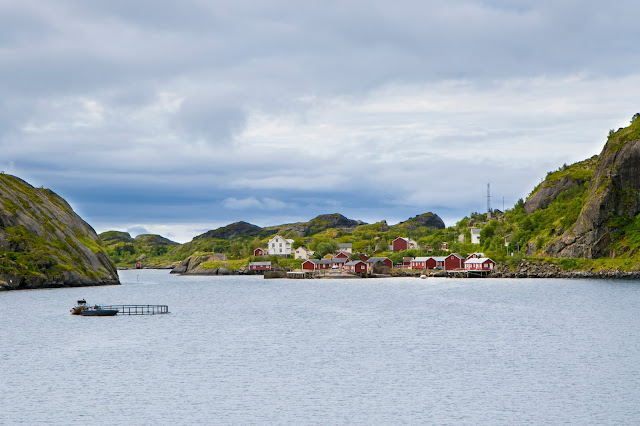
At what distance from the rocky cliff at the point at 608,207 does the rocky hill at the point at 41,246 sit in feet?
410

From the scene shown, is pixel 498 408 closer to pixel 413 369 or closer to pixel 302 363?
Result: pixel 413 369

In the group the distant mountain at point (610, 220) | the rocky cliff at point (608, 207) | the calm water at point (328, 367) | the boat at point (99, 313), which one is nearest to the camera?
the calm water at point (328, 367)

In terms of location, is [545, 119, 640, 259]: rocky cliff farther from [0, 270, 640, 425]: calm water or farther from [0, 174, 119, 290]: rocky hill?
[0, 174, 119, 290]: rocky hill

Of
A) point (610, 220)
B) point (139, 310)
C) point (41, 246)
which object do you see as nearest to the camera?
point (139, 310)

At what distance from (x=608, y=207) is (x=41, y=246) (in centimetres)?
14168

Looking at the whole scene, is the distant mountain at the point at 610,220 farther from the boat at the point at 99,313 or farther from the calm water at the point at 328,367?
the boat at the point at 99,313

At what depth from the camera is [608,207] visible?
17575cm

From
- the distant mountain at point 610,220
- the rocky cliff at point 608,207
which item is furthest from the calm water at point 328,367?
the rocky cliff at point 608,207

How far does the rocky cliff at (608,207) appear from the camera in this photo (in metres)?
173

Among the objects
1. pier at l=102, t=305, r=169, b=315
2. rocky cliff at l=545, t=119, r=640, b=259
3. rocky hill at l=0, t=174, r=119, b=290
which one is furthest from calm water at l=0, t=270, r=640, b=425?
rocky cliff at l=545, t=119, r=640, b=259

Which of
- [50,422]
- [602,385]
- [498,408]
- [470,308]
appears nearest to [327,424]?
[498,408]

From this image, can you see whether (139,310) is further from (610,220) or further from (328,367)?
(610,220)

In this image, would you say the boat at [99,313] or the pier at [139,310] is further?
the pier at [139,310]

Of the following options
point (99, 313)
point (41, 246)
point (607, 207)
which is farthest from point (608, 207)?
point (41, 246)
